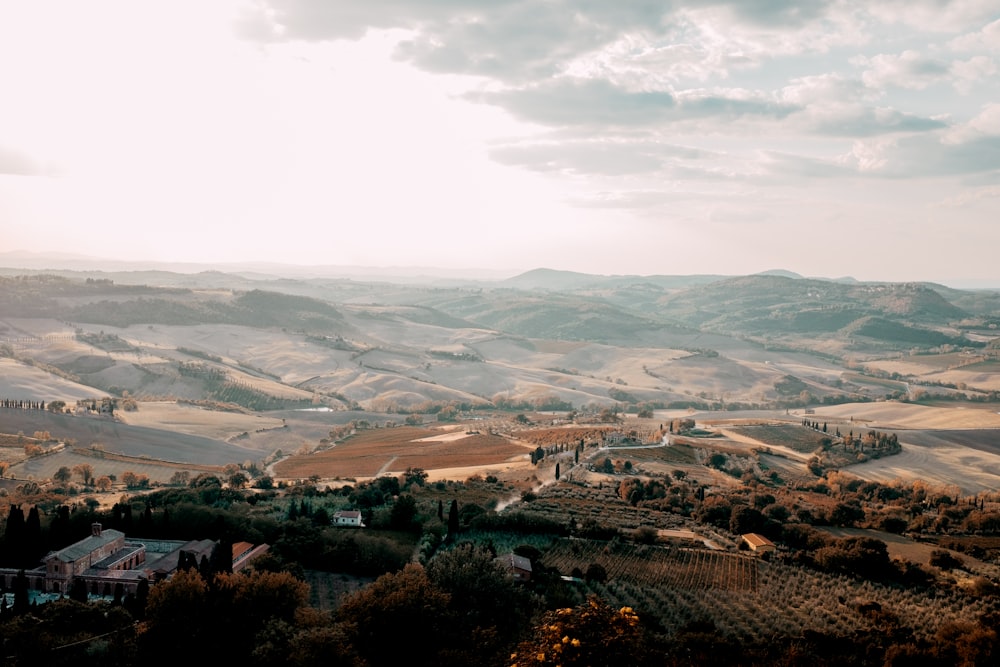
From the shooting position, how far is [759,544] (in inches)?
2153

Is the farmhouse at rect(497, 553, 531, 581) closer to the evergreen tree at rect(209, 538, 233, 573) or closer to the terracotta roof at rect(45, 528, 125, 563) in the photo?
the evergreen tree at rect(209, 538, 233, 573)

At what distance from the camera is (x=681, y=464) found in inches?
3942

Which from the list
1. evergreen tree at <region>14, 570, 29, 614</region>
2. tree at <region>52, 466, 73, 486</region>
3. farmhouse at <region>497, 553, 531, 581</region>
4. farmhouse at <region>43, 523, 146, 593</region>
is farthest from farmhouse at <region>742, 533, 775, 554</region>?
tree at <region>52, 466, 73, 486</region>

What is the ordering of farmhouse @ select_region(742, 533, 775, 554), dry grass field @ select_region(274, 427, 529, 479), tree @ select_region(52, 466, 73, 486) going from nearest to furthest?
farmhouse @ select_region(742, 533, 775, 554) < tree @ select_region(52, 466, 73, 486) < dry grass field @ select_region(274, 427, 529, 479)

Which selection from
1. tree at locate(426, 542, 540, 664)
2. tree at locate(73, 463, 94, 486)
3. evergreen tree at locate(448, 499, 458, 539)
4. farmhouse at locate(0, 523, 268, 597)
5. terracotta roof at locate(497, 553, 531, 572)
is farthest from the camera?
tree at locate(73, 463, 94, 486)

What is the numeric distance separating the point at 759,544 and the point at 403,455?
6770 centimetres

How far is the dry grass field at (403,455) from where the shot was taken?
104 meters

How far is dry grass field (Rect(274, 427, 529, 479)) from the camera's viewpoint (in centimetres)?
10350

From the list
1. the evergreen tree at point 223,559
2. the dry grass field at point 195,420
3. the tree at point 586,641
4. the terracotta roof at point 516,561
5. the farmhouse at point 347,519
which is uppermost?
the tree at point 586,641

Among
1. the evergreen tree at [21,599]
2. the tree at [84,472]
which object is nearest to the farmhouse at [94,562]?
the evergreen tree at [21,599]

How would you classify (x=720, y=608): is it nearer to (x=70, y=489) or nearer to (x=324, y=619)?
(x=324, y=619)

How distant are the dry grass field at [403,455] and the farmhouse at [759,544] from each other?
152 feet

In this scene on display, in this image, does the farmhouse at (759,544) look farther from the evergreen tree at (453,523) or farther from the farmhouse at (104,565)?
the farmhouse at (104,565)

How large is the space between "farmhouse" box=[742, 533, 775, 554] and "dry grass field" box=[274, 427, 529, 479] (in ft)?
152
